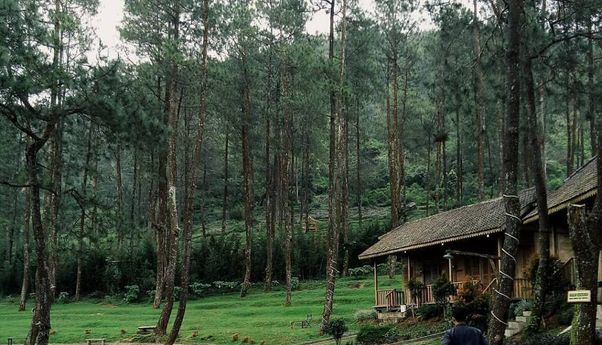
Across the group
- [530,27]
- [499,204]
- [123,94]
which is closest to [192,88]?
[123,94]

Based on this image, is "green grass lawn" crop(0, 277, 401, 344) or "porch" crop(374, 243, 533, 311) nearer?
"porch" crop(374, 243, 533, 311)

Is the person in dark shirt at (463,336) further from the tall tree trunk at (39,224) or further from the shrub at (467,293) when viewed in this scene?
the shrub at (467,293)

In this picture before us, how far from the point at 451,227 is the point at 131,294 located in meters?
20.9

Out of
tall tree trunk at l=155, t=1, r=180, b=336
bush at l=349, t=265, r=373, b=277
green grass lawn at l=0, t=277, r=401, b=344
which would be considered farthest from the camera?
bush at l=349, t=265, r=373, b=277

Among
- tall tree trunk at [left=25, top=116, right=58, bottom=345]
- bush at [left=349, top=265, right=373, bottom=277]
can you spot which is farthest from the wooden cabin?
tall tree trunk at [left=25, top=116, right=58, bottom=345]

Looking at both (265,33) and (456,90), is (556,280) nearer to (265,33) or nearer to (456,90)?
(456,90)

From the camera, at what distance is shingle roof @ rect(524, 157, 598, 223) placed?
16095mm

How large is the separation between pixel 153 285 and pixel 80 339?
14648 millimetres

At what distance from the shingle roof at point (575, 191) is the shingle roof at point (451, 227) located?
3.81 ft

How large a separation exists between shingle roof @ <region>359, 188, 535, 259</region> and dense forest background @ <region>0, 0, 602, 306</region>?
9.42 ft

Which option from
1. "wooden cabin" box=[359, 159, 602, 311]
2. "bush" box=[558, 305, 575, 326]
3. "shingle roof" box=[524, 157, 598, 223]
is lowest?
"bush" box=[558, 305, 575, 326]

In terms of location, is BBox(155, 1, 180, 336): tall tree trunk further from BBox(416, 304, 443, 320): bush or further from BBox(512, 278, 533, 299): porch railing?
BBox(512, 278, 533, 299): porch railing

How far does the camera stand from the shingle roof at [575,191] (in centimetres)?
1610

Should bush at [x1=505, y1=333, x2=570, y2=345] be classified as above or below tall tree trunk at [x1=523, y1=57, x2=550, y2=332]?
below
